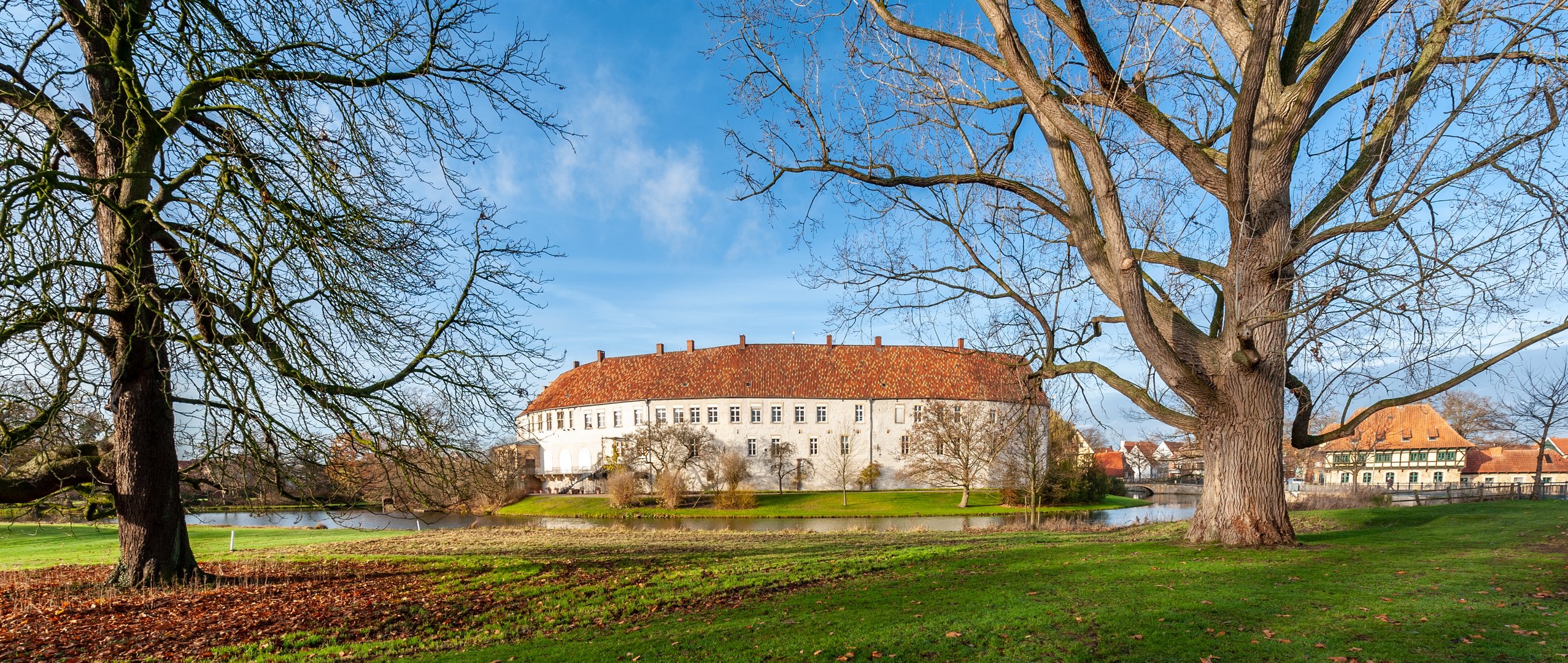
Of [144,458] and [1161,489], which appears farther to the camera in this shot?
[1161,489]

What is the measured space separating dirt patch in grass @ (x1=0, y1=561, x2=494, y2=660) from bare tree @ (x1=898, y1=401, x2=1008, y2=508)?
29.0m

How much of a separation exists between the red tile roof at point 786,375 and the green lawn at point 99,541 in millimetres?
28904

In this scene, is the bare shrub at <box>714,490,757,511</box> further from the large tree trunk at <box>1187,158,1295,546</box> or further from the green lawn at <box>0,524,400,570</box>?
the large tree trunk at <box>1187,158,1295,546</box>

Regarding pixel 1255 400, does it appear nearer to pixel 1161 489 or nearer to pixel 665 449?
pixel 665 449

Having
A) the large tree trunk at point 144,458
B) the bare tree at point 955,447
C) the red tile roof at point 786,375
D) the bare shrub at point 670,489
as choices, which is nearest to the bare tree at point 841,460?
the red tile roof at point 786,375

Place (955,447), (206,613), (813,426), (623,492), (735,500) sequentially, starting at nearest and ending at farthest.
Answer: (206,613) < (955,447) < (623,492) < (735,500) < (813,426)

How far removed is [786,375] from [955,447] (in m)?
17.5

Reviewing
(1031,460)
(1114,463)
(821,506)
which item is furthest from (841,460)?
(1114,463)

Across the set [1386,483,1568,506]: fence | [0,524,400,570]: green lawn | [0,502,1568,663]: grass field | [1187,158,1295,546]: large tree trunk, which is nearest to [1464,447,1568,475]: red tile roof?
[1386,483,1568,506]: fence

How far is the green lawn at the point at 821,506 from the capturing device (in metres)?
37.3

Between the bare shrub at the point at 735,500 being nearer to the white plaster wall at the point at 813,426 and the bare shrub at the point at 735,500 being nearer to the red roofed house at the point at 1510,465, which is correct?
the white plaster wall at the point at 813,426

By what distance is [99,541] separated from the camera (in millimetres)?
19547

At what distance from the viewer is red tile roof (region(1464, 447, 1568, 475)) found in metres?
50.1

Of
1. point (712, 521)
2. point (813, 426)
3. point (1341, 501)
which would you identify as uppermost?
point (813, 426)
